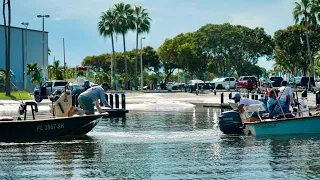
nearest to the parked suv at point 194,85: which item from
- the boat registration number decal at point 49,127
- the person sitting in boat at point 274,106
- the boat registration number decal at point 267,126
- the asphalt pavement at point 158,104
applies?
the asphalt pavement at point 158,104

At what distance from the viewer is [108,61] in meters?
143

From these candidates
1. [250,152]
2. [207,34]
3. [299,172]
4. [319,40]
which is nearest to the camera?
[299,172]

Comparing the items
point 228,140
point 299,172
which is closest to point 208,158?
point 299,172

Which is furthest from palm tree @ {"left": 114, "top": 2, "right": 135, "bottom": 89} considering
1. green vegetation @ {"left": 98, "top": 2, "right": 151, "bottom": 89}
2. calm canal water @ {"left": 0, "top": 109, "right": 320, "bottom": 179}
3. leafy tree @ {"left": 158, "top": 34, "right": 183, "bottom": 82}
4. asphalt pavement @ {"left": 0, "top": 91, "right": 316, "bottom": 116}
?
calm canal water @ {"left": 0, "top": 109, "right": 320, "bottom": 179}

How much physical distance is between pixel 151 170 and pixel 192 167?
36.9 inches

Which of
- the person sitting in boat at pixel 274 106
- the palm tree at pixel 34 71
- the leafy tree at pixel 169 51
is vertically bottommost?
the person sitting in boat at pixel 274 106

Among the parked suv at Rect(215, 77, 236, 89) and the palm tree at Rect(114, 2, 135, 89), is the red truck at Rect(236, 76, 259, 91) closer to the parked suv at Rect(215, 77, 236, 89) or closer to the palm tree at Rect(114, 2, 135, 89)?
the parked suv at Rect(215, 77, 236, 89)

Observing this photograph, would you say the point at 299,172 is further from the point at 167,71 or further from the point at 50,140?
the point at 167,71

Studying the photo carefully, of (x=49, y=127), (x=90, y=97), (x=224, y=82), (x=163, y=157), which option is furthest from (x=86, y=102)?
(x=224, y=82)

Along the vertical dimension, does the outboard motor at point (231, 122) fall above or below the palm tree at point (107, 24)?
below

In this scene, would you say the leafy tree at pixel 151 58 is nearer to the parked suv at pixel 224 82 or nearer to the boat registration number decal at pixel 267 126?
the parked suv at pixel 224 82

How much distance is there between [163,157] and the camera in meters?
15.1

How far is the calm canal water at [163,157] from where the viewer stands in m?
12.6

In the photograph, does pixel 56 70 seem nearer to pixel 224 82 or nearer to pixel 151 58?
pixel 151 58
